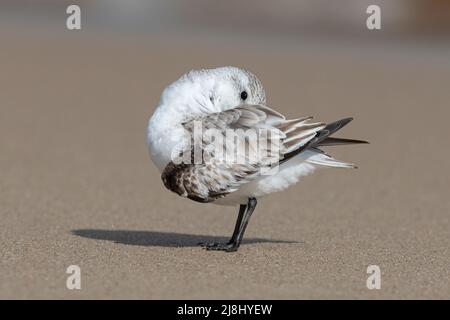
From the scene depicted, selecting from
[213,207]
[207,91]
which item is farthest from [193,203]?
[207,91]

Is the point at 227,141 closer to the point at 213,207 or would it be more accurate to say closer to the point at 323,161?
the point at 323,161

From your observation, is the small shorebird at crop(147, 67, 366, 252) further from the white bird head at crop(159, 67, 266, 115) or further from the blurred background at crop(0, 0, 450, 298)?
the blurred background at crop(0, 0, 450, 298)

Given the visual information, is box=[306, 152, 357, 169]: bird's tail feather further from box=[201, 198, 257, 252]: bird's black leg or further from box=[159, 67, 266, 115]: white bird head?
box=[159, 67, 266, 115]: white bird head

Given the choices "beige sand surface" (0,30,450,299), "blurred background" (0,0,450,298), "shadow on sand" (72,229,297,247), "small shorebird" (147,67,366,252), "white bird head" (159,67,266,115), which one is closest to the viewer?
"beige sand surface" (0,30,450,299)

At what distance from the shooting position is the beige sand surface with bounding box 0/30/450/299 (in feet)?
16.1

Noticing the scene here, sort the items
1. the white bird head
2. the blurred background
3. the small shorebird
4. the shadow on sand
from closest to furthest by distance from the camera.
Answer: the blurred background < the small shorebird < the white bird head < the shadow on sand

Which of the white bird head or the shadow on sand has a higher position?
the white bird head

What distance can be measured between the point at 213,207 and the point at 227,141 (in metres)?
2.26

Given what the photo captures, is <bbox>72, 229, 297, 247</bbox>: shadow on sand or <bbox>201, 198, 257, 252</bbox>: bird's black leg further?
<bbox>72, 229, 297, 247</bbox>: shadow on sand

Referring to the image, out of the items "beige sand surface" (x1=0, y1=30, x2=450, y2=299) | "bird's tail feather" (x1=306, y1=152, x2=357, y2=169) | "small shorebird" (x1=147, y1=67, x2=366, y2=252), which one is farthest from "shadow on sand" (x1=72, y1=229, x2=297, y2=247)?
"bird's tail feather" (x1=306, y1=152, x2=357, y2=169)

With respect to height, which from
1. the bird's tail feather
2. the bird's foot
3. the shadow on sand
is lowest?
the shadow on sand

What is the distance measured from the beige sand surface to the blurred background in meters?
0.02

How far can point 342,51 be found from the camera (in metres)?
15.0

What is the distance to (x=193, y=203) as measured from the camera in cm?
747
